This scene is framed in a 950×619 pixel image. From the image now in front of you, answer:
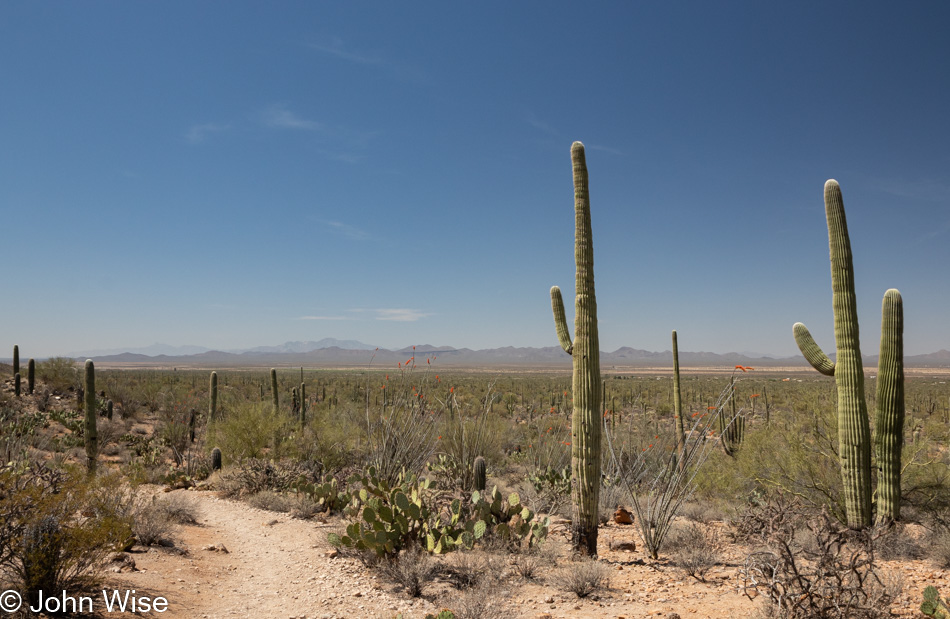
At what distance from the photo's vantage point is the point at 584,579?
5.82 metres

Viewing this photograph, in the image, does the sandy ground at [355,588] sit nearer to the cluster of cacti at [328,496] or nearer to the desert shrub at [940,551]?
the desert shrub at [940,551]

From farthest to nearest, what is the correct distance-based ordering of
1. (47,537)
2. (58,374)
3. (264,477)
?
(58,374) → (264,477) → (47,537)

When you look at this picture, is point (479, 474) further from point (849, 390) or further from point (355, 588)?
point (849, 390)

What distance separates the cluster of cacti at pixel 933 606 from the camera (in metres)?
4.63

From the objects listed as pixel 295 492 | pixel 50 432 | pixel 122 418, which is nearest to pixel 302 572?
pixel 295 492

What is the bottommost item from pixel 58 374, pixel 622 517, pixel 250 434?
pixel 622 517

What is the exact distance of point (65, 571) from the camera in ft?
16.4

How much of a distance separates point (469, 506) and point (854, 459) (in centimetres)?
514

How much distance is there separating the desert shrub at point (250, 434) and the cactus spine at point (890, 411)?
39.2 ft

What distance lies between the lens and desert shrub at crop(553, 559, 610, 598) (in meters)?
5.78

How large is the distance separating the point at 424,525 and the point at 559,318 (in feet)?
11.4

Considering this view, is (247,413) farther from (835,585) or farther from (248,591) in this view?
(835,585)

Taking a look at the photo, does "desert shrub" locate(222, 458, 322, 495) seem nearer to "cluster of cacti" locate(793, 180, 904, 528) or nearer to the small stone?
the small stone

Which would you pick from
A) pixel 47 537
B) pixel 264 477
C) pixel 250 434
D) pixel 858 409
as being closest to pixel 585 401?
pixel 858 409
